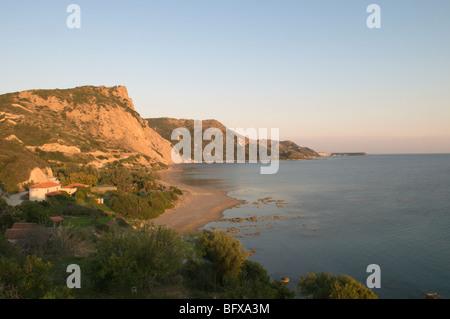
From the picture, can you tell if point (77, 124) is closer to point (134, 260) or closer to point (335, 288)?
point (134, 260)

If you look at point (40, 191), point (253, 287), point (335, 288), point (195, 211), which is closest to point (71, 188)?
point (40, 191)

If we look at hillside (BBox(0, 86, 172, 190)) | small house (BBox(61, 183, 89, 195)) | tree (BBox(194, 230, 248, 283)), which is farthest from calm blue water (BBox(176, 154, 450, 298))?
hillside (BBox(0, 86, 172, 190))

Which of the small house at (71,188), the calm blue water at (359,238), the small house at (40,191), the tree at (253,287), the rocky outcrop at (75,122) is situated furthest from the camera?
the rocky outcrop at (75,122)

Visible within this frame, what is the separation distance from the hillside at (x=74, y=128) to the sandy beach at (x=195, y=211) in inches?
1014

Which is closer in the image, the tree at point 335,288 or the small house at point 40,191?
the tree at point 335,288

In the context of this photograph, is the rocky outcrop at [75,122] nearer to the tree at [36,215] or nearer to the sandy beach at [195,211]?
the sandy beach at [195,211]

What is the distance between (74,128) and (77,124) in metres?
4.69

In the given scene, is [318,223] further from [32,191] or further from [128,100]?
[128,100]

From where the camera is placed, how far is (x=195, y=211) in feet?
148

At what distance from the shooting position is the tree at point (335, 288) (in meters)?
12.5

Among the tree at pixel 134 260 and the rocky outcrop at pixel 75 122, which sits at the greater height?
the rocky outcrop at pixel 75 122

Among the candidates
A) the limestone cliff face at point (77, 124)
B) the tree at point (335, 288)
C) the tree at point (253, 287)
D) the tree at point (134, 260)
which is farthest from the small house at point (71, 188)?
the tree at point (335, 288)

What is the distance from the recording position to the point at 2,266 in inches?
463
